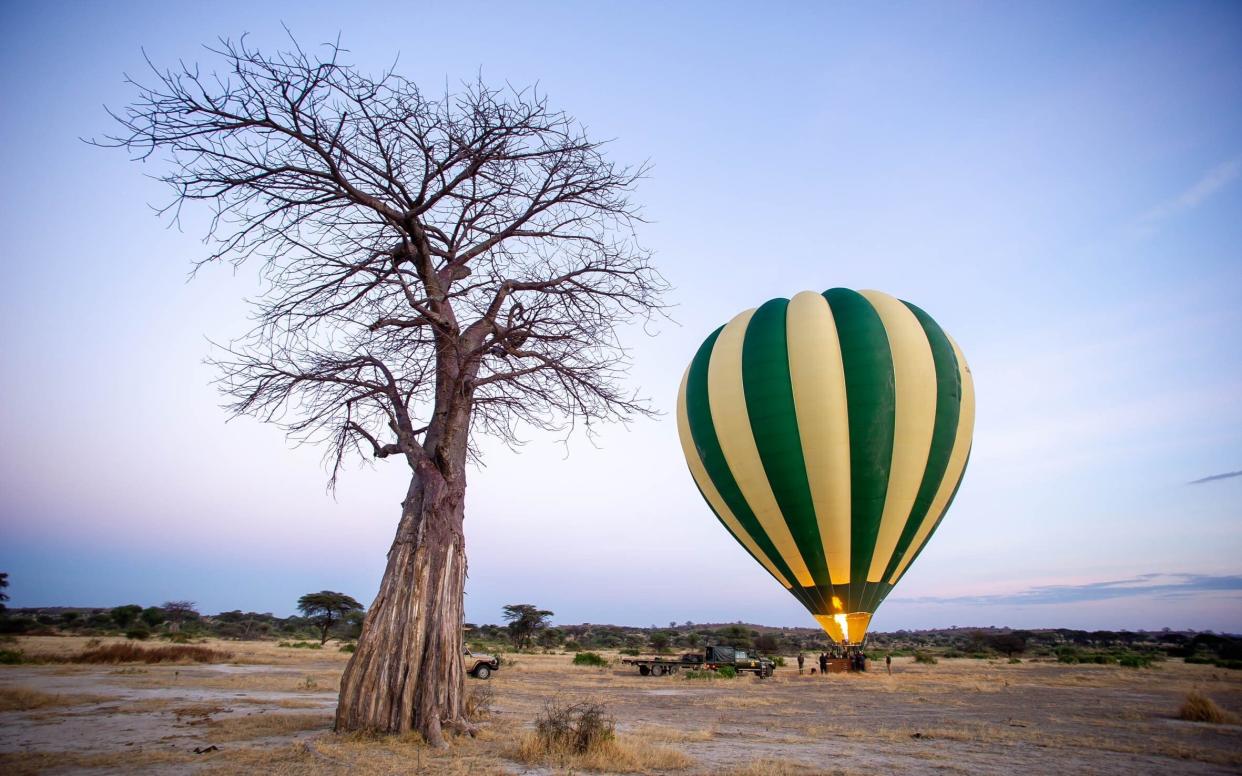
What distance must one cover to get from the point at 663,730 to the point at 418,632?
444cm

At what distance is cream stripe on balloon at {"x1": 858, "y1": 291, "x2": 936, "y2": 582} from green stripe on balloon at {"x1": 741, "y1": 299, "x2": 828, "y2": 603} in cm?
194

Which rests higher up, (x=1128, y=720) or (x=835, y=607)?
(x=835, y=607)

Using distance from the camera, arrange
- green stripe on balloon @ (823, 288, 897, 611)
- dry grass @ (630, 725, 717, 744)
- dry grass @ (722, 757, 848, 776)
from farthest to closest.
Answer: green stripe on balloon @ (823, 288, 897, 611) → dry grass @ (630, 725, 717, 744) → dry grass @ (722, 757, 848, 776)

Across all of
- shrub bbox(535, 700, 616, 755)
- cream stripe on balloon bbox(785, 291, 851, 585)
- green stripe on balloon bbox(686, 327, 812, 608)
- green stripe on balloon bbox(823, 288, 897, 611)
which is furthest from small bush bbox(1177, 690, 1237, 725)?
shrub bbox(535, 700, 616, 755)

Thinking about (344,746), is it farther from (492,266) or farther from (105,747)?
(492,266)

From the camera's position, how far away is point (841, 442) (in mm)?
18984

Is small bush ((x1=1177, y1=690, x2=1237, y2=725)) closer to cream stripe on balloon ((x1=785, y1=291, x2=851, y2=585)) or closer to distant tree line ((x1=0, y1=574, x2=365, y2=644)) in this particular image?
cream stripe on balloon ((x1=785, y1=291, x2=851, y2=585))

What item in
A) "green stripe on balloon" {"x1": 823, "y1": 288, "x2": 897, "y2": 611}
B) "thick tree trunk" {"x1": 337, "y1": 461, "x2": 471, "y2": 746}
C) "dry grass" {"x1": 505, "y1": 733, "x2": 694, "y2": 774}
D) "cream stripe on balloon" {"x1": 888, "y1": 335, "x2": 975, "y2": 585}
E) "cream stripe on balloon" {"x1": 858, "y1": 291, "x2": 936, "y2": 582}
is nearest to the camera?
"dry grass" {"x1": 505, "y1": 733, "x2": 694, "y2": 774}

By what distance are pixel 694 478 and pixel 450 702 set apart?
631 inches

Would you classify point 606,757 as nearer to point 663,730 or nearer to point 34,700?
point 663,730

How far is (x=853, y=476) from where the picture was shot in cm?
1906

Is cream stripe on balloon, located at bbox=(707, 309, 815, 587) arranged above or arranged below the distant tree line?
above

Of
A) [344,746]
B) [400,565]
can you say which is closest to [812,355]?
[400,565]

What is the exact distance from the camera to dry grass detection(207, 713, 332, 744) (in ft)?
27.2
